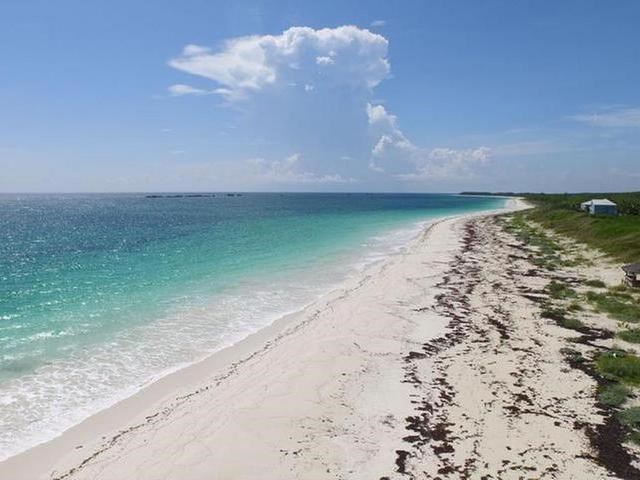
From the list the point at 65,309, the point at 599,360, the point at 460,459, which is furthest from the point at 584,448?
the point at 65,309

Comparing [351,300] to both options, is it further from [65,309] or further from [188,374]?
[65,309]

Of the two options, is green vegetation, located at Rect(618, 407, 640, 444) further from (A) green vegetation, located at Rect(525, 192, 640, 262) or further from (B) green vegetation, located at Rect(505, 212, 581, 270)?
(A) green vegetation, located at Rect(525, 192, 640, 262)

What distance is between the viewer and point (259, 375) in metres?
14.6

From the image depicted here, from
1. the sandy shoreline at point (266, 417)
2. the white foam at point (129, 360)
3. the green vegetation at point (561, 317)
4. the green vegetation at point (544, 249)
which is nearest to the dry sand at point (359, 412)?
the sandy shoreline at point (266, 417)

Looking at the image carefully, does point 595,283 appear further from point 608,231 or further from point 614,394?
point 608,231

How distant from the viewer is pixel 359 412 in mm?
11914

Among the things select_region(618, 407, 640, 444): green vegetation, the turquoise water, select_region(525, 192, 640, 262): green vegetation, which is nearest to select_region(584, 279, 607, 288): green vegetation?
select_region(525, 192, 640, 262): green vegetation

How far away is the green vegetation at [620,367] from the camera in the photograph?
13633 millimetres

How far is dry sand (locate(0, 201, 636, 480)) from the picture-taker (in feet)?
31.6

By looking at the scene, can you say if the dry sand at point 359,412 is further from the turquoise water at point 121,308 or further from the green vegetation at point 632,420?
the turquoise water at point 121,308

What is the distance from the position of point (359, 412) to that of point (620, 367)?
28.6 ft

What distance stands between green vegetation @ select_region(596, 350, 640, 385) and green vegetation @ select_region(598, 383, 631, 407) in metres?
0.55

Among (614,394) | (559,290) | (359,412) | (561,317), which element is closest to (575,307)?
(561,317)

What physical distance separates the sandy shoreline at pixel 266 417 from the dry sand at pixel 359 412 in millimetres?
42
